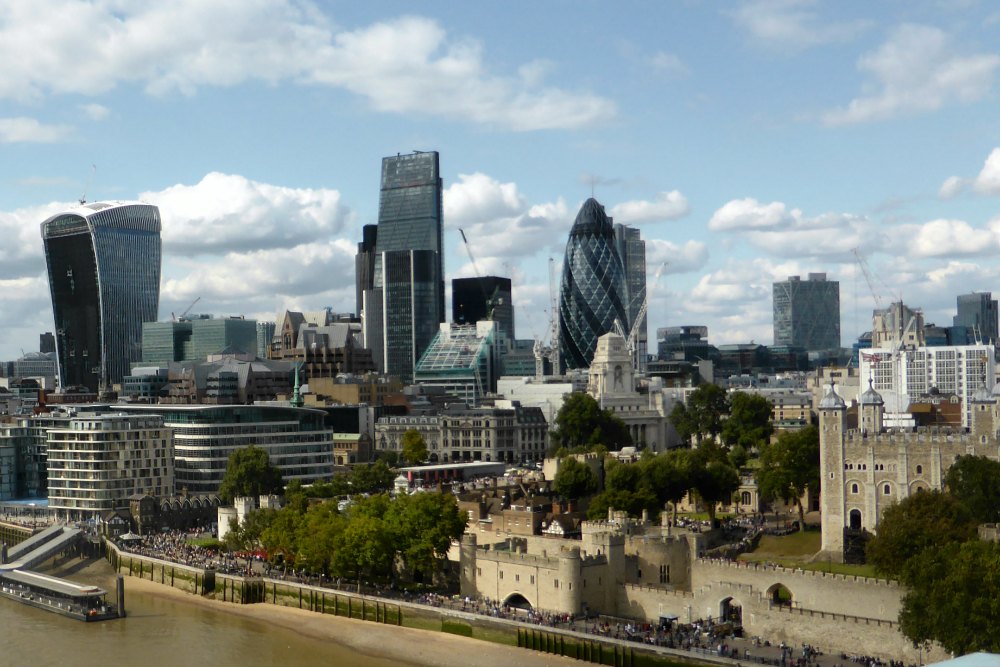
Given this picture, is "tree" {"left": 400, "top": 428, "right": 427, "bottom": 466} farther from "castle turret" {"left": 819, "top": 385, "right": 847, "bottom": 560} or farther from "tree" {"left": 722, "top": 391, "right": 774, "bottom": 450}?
"castle turret" {"left": 819, "top": 385, "right": 847, "bottom": 560}

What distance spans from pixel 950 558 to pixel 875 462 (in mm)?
24640

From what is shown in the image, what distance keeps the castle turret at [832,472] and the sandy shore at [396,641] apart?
979 inches

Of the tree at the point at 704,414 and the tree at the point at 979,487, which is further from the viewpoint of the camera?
the tree at the point at 704,414

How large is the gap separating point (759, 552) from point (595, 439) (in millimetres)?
66318

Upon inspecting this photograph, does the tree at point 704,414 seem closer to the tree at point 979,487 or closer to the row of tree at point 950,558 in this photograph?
the row of tree at point 950,558

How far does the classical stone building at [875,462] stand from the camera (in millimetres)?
81375

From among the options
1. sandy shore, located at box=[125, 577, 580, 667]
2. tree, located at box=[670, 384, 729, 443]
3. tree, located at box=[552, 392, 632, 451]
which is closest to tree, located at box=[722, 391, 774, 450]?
tree, located at box=[670, 384, 729, 443]

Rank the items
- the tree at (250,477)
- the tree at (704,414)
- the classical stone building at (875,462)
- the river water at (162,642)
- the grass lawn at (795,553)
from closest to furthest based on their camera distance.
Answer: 1. the river water at (162,642)
2. the grass lawn at (795,553)
3. the classical stone building at (875,462)
4. the tree at (250,477)
5. the tree at (704,414)

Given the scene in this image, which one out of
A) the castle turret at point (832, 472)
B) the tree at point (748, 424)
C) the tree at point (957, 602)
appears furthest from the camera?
the tree at point (748, 424)

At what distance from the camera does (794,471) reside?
95250 millimetres

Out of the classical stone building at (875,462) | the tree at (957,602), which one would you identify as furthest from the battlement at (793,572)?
the classical stone building at (875,462)

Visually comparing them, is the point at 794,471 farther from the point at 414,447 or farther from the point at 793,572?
the point at 414,447

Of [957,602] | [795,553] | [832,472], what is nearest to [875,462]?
[832,472]

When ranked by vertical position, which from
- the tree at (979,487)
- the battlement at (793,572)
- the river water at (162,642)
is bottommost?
the river water at (162,642)
